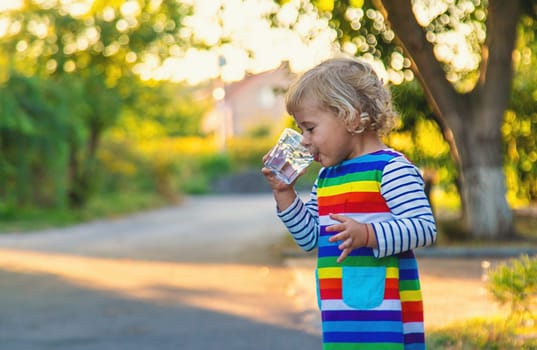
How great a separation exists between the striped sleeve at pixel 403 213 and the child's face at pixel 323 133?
16cm

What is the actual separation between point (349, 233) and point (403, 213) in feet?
0.73

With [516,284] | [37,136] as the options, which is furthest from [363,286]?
[37,136]

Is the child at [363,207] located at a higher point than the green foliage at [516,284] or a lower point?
higher

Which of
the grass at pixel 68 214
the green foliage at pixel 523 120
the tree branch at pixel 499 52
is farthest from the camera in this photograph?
the grass at pixel 68 214

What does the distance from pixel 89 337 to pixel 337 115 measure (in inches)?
187

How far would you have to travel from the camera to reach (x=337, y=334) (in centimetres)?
286

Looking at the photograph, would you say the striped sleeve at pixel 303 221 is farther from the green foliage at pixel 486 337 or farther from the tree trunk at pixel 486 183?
the tree trunk at pixel 486 183

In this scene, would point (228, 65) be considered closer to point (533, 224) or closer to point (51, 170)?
point (533, 224)

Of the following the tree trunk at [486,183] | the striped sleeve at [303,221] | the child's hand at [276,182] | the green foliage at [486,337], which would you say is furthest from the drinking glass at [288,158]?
the tree trunk at [486,183]

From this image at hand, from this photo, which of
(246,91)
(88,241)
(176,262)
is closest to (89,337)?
(176,262)

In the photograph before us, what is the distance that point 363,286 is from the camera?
2836 millimetres

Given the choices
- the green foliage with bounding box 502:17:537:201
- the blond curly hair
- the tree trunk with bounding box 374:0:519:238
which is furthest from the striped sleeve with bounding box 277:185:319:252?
the green foliage with bounding box 502:17:537:201

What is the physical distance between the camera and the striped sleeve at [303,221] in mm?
3105

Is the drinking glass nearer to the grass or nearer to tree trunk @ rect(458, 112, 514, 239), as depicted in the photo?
tree trunk @ rect(458, 112, 514, 239)
